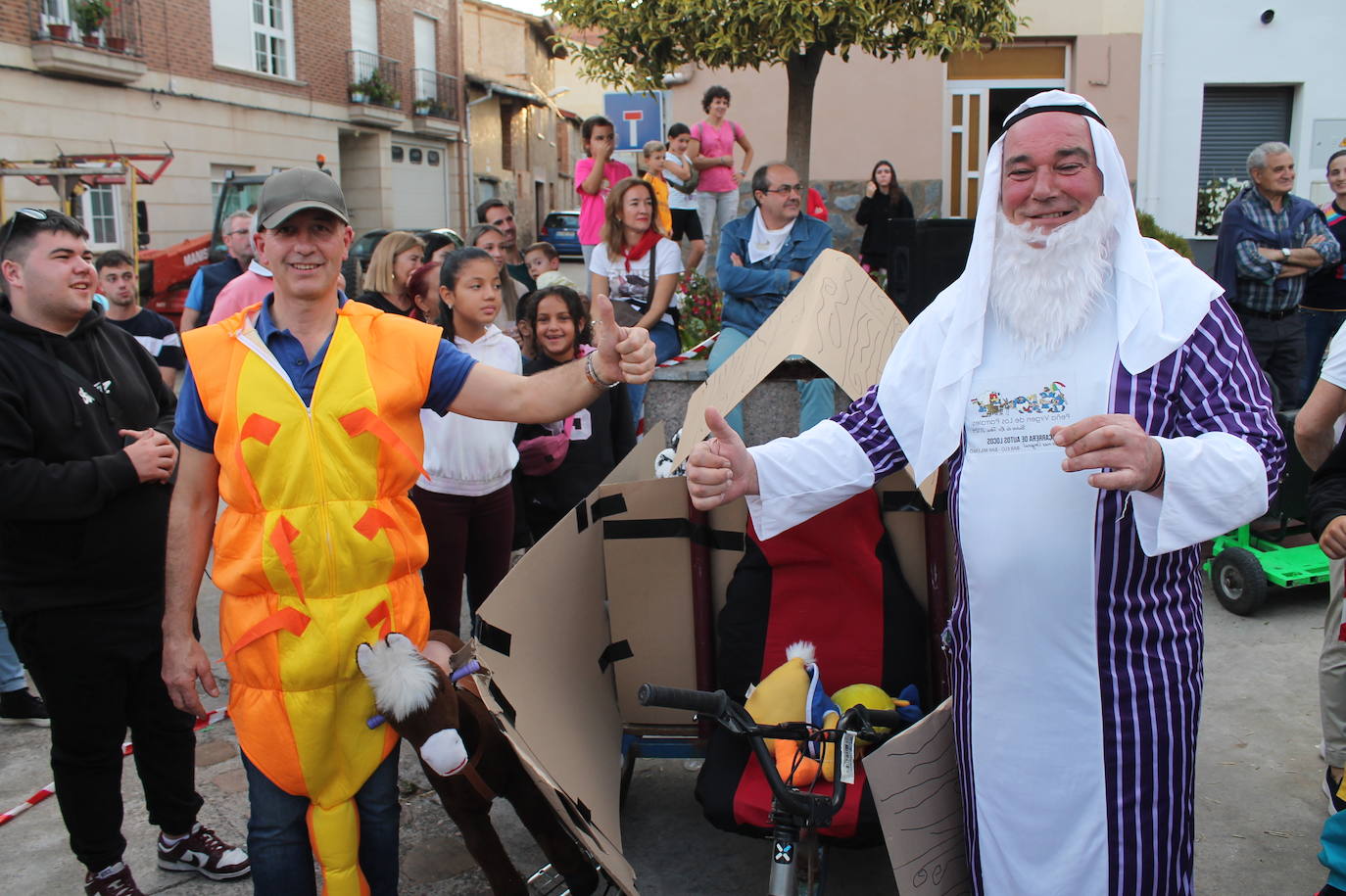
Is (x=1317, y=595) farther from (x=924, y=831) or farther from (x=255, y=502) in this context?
(x=255, y=502)

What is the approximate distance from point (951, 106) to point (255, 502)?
12132mm

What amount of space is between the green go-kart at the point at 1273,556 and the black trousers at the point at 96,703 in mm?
4494

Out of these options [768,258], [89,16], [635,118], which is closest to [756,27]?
[635,118]

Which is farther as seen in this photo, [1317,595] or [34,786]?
[1317,595]

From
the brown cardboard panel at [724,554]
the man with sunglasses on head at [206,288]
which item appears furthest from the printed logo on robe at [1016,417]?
the man with sunglasses on head at [206,288]

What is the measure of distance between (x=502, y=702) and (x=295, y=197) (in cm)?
125

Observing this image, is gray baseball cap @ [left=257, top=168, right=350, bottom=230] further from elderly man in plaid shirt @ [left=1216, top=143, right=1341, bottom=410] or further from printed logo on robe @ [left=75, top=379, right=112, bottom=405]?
elderly man in plaid shirt @ [left=1216, top=143, right=1341, bottom=410]

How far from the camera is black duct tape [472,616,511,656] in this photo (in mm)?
2387

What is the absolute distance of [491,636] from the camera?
2432 mm

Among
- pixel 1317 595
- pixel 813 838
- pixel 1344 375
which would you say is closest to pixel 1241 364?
pixel 1344 375

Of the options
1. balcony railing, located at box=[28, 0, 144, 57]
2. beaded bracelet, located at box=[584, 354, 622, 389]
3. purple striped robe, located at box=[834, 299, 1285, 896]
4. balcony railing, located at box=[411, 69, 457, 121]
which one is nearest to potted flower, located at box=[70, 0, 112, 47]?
balcony railing, located at box=[28, 0, 144, 57]

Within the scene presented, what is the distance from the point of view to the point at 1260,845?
10.9ft

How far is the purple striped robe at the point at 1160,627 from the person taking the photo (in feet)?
6.60

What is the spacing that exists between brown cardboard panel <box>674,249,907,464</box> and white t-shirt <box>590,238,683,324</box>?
10.5 ft
